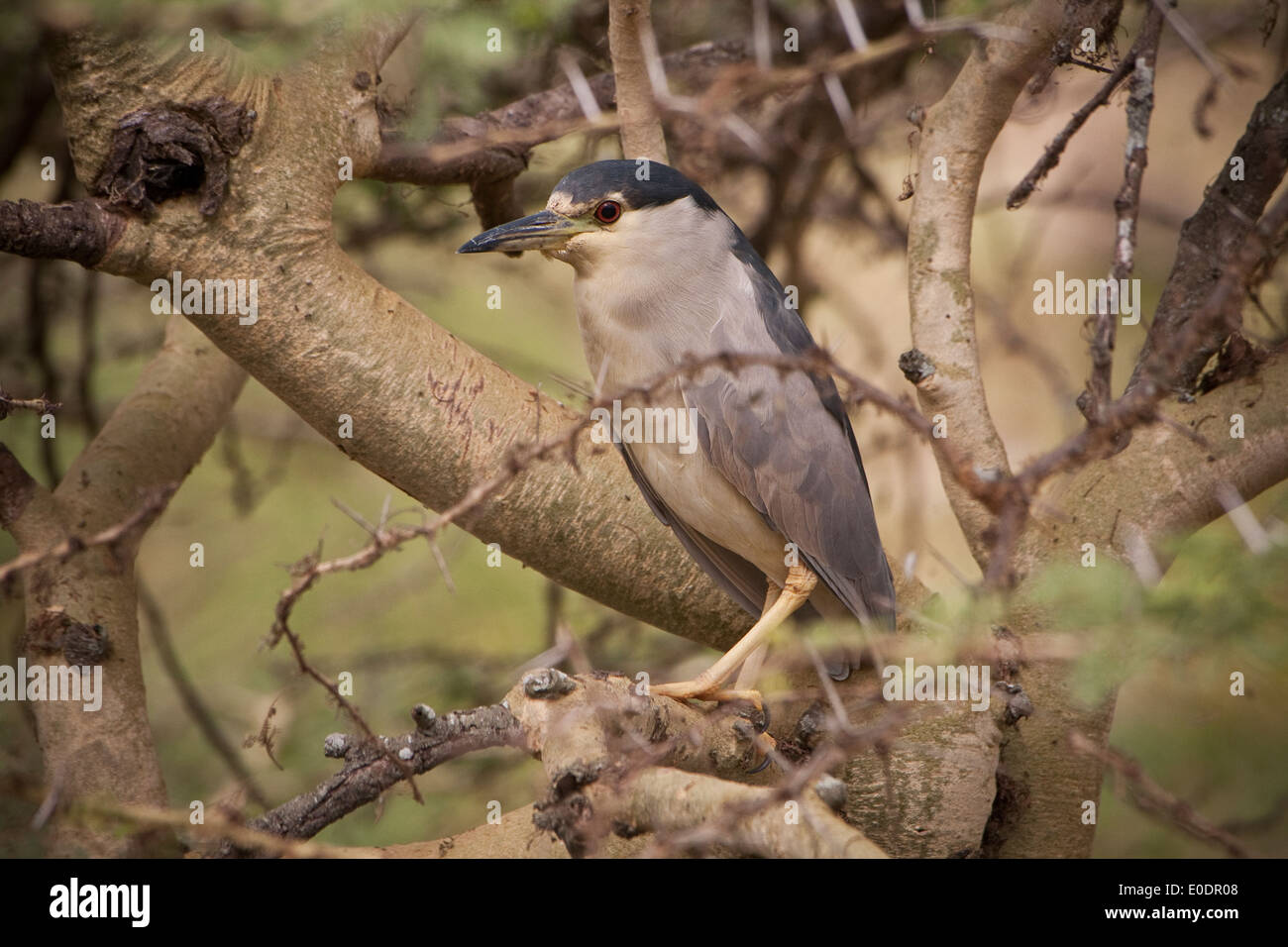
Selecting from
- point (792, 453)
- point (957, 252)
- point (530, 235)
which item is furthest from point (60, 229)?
point (957, 252)

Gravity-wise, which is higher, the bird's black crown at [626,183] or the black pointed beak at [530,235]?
the bird's black crown at [626,183]

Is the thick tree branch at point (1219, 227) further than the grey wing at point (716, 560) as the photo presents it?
No

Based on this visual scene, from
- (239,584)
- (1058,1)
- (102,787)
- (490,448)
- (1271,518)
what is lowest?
(102,787)

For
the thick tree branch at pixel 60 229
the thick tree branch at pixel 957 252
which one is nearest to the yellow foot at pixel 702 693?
the thick tree branch at pixel 957 252

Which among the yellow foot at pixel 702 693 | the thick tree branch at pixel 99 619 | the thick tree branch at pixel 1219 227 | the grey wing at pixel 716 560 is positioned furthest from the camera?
the grey wing at pixel 716 560

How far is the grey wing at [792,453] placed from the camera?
278cm

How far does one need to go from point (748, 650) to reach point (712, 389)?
70 cm

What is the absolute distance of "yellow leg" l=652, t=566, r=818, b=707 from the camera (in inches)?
110

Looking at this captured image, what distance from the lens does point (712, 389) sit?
2.77 meters

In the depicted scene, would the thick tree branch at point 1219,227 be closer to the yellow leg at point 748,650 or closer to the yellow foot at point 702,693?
the yellow leg at point 748,650

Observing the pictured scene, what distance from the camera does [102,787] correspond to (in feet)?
7.84
